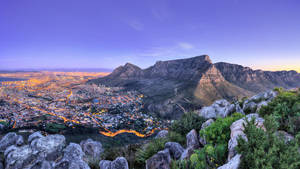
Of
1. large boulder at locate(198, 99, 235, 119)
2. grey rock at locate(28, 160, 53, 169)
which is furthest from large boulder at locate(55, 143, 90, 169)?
large boulder at locate(198, 99, 235, 119)

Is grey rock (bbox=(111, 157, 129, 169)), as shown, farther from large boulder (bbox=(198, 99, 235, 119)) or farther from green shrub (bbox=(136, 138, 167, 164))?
large boulder (bbox=(198, 99, 235, 119))

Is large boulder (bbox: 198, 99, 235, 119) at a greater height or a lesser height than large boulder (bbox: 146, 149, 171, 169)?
lesser

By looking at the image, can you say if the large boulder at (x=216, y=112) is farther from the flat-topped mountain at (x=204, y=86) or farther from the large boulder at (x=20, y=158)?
the large boulder at (x=20, y=158)

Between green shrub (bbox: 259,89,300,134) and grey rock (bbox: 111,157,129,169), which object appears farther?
grey rock (bbox: 111,157,129,169)

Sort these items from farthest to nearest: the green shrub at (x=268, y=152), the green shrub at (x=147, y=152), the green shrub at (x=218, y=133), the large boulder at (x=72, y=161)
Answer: the green shrub at (x=147, y=152)
the large boulder at (x=72, y=161)
the green shrub at (x=218, y=133)
the green shrub at (x=268, y=152)

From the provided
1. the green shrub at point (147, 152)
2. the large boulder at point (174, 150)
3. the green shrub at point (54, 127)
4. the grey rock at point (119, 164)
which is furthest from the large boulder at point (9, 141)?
the green shrub at point (54, 127)

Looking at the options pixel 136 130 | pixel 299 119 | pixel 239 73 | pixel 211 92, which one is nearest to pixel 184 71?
pixel 239 73
